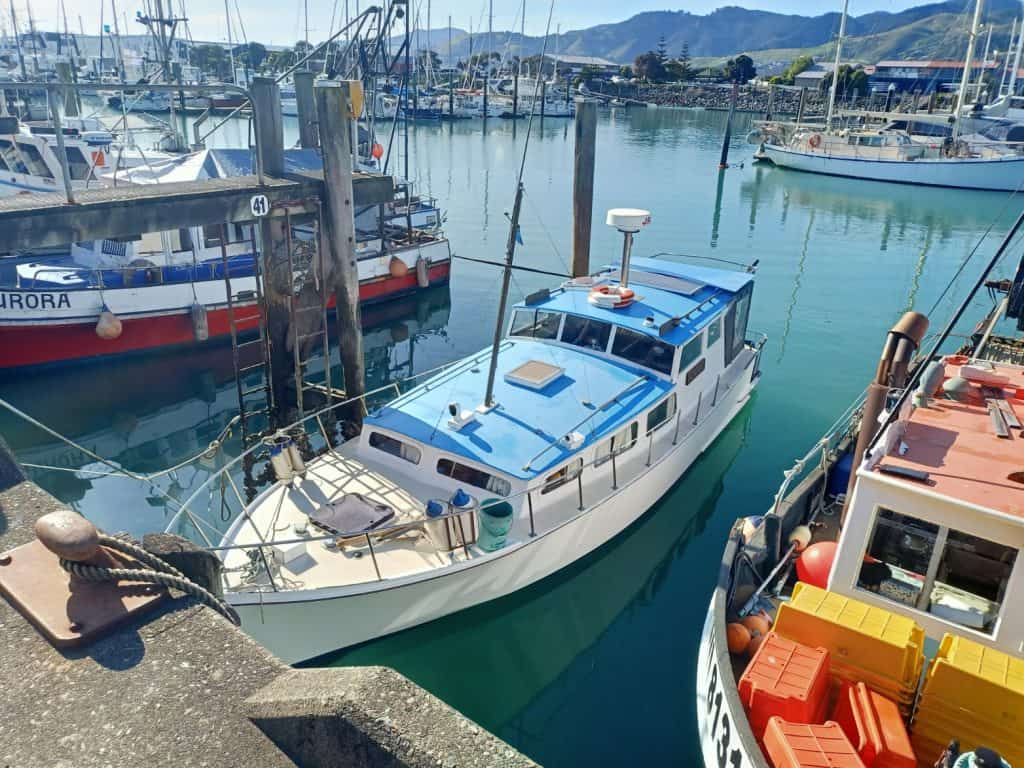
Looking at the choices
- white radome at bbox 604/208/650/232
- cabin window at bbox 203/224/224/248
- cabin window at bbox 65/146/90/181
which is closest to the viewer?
white radome at bbox 604/208/650/232

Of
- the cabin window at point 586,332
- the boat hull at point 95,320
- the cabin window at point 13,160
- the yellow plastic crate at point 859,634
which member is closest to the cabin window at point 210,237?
the boat hull at point 95,320

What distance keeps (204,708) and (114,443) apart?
14.6m

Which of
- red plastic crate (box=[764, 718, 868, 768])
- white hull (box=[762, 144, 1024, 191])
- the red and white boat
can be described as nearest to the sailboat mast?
the red and white boat

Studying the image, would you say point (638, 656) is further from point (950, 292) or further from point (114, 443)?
point (950, 292)

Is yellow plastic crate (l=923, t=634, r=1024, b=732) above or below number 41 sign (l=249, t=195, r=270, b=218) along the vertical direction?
below

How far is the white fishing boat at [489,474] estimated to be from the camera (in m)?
8.43

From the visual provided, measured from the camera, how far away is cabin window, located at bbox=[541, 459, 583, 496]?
9.50m

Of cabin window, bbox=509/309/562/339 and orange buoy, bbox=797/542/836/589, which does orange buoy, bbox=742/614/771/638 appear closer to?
orange buoy, bbox=797/542/836/589

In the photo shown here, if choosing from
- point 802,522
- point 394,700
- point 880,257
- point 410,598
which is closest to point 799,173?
point 880,257

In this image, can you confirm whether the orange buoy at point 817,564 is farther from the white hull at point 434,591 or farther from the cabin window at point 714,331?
the cabin window at point 714,331

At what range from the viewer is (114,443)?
1536 cm

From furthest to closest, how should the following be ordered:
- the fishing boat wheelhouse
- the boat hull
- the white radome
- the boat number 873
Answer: the boat hull
the white radome
the boat number 873
the fishing boat wheelhouse

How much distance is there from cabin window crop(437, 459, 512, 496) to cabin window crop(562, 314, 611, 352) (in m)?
3.50

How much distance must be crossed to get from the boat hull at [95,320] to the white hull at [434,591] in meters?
12.4
